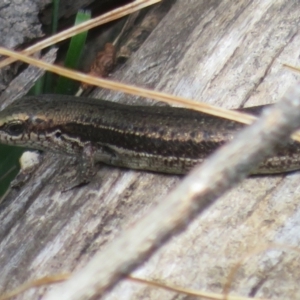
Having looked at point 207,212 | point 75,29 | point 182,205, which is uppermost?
point 75,29

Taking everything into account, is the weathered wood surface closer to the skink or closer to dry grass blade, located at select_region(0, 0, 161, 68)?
the skink

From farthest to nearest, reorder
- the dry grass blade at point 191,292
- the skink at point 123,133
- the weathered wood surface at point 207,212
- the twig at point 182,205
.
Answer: the skink at point 123,133, the weathered wood surface at point 207,212, the dry grass blade at point 191,292, the twig at point 182,205

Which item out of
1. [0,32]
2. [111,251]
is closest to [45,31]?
[0,32]

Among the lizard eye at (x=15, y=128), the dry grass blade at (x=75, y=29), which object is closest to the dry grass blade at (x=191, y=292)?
the dry grass blade at (x=75, y=29)

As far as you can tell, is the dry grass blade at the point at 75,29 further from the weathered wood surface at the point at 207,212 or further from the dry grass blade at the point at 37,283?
the dry grass blade at the point at 37,283

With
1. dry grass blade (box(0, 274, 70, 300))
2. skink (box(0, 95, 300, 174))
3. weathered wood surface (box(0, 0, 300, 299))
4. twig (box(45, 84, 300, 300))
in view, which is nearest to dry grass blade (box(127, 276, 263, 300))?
weathered wood surface (box(0, 0, 300, 299))

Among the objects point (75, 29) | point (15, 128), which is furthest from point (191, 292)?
point (15, 128)

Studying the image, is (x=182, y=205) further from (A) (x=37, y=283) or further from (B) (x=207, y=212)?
(B) (x=207, y=212)
